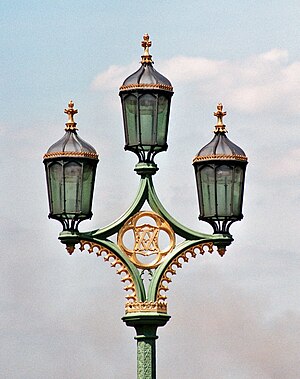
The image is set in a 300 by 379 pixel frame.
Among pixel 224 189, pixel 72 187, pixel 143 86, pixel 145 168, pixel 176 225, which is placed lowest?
pixel 176 225

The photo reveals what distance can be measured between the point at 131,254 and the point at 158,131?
1373mm

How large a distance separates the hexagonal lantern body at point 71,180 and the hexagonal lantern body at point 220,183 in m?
1.21

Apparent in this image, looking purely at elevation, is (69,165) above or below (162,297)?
above

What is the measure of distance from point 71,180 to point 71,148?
1.15ft

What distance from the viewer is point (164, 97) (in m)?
17.6

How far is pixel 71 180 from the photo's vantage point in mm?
16984


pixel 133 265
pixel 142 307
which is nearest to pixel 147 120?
pixel 133 265

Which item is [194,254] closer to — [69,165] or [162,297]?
[162,297]

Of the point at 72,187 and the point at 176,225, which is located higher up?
the point at 72,187

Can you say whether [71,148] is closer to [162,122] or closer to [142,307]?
[162,122]

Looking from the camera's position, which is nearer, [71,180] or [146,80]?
[71,180]

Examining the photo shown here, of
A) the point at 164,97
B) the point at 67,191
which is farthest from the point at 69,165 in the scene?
the point at 164,97

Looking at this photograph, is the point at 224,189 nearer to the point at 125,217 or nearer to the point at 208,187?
the point at 208,187

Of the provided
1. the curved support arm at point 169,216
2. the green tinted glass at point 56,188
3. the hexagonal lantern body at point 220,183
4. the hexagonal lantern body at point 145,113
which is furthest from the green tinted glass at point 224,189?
the green tinted glass at point 56,188
